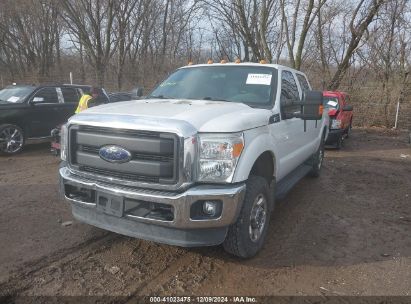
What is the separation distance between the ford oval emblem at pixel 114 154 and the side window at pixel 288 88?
2.25m

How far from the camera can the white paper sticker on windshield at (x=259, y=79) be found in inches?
195

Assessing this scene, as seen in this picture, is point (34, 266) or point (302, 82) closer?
point (34, 266)

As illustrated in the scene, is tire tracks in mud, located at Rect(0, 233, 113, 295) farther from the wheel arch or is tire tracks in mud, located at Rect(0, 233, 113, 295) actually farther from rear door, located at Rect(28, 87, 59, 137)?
rear door, located at Rect(28, 87, 59, 137)

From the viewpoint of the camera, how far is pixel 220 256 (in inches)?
166

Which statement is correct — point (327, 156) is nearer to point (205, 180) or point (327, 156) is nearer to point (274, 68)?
point (274, 68)

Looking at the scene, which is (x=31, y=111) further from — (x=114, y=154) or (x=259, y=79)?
(x=114, y=154)

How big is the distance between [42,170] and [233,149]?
18.7ft

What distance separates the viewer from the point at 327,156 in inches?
429

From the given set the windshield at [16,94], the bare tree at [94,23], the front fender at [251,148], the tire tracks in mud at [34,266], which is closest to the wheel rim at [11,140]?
the windshield at [16,94]

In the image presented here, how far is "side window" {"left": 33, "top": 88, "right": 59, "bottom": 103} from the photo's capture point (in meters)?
10.2

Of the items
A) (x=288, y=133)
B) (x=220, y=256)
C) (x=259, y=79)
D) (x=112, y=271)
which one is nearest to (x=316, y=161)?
(x=288, y=133)

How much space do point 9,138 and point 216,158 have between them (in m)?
7.71

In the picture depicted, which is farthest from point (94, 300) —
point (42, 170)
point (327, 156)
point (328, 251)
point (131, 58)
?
point (131, 58)

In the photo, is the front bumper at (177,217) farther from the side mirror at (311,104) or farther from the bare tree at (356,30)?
the bare tree at (356,30)
